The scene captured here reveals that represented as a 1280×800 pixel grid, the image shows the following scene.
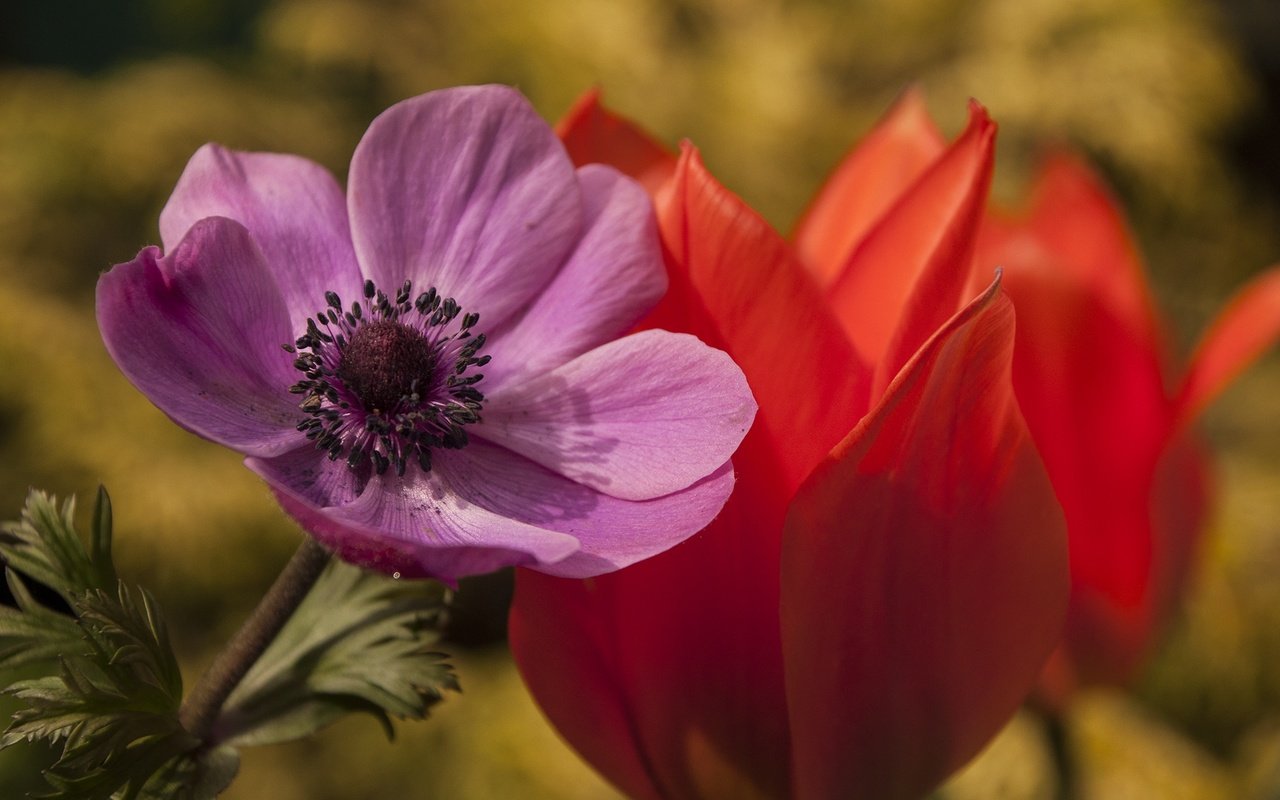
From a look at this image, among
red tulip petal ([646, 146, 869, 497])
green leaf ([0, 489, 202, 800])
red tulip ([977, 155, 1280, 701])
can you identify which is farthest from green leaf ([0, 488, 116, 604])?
red tulip ([977, 155, 1280, 701])

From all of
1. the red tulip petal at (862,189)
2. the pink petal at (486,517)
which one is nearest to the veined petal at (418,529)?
the pink petal at (486,517)

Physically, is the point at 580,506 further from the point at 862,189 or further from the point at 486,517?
the point at 862,189

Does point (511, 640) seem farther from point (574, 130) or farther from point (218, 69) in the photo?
point (218, 69)

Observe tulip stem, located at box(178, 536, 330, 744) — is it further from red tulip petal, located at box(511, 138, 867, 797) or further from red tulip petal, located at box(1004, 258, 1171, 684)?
red tulip petal, located at box(1004, 258, 1171, 684)

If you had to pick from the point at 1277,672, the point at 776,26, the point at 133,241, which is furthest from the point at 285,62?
the point at 1277,672

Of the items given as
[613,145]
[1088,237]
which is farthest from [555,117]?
[613,145]

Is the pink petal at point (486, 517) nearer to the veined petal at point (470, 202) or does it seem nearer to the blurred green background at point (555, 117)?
the veined petal at point (470, 202)
